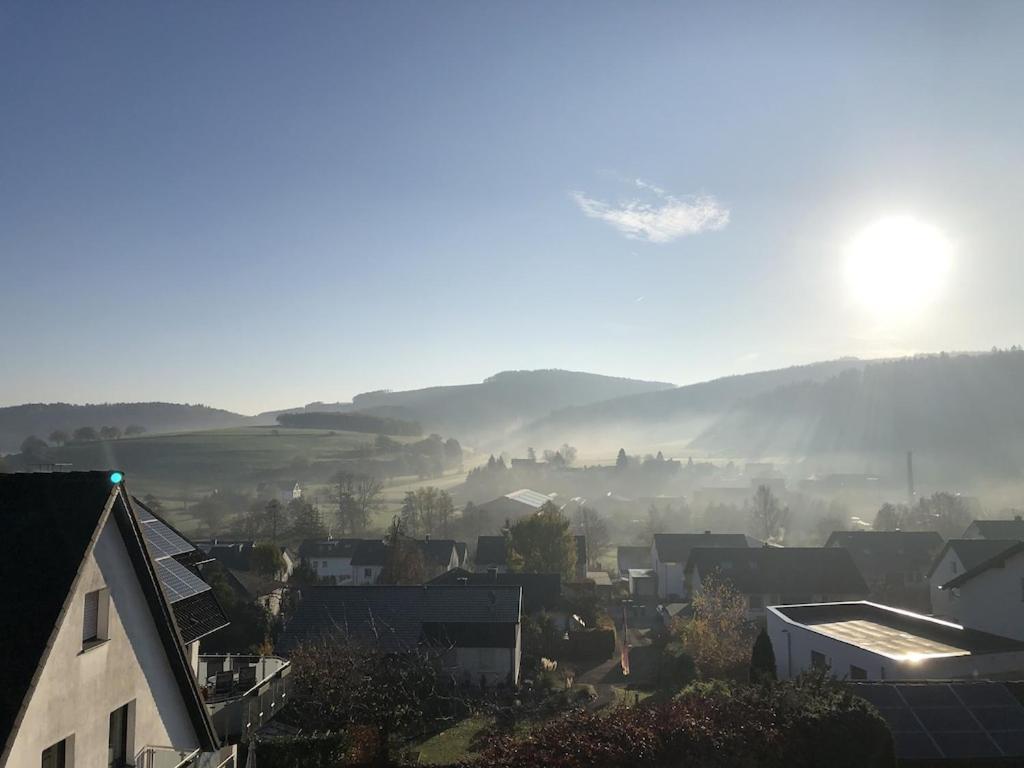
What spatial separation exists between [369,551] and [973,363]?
146088 millimetres

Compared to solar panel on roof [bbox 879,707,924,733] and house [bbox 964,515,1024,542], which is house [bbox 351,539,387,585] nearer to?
house [bbox 964,515,1024,542]

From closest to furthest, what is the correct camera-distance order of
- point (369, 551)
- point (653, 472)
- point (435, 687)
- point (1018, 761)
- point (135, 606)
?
point (135, 606) < point (1018, 761) < point (435, 687) < point (369, 551) < point (653, 472)

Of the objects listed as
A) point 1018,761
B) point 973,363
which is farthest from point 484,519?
point 973,363

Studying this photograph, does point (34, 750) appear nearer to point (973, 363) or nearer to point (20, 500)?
point (20, 500)

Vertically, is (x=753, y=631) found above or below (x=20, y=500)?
below

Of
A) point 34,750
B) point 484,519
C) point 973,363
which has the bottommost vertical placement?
point 484,519

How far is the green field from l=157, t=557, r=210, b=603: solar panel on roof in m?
86.2

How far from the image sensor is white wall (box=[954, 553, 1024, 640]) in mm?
25172

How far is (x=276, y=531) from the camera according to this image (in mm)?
83062

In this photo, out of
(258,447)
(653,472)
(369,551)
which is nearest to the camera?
(369,551)

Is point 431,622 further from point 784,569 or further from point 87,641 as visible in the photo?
point 784,569

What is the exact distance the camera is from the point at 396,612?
1363 inches

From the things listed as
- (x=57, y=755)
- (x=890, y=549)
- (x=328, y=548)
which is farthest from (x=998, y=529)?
(x=57, y=755)

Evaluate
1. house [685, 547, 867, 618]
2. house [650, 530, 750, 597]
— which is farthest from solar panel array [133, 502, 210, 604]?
A: house [650, 530, 750, 597]
